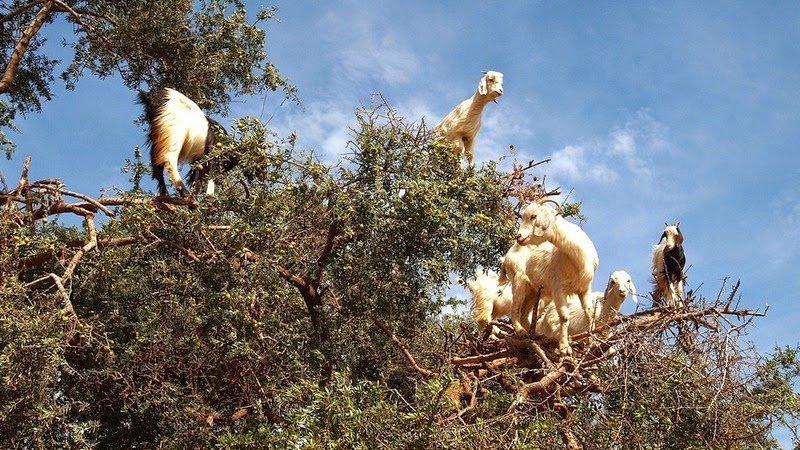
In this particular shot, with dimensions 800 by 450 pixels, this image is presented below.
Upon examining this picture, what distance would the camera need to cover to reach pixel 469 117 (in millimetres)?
9398

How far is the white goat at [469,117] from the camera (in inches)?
367

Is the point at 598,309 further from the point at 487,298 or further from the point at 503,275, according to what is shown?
the point at 487,298

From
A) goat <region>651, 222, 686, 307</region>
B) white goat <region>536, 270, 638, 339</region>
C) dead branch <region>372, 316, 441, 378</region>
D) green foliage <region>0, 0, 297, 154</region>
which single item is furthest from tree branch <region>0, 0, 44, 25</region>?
goat <region>651, 222, 686, 307</region>

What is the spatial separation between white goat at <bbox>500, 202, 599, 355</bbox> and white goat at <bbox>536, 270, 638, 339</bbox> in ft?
0.66

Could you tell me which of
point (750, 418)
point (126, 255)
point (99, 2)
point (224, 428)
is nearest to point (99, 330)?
point (126, 255)

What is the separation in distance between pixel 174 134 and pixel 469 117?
334 cm

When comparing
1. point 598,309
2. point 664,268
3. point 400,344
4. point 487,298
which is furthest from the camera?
point 487,298

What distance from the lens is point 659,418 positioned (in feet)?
19.0

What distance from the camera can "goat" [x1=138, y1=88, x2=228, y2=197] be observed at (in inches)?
300

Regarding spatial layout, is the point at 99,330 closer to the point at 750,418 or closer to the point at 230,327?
the point at 230,327

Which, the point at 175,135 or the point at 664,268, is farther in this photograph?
the point at 664,268

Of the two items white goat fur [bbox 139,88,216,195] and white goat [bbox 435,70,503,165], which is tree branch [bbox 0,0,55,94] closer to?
white goat fur [bbox 139,88,216,195]

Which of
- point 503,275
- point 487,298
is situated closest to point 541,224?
point 503,275

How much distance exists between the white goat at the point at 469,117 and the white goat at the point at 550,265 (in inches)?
75.9
